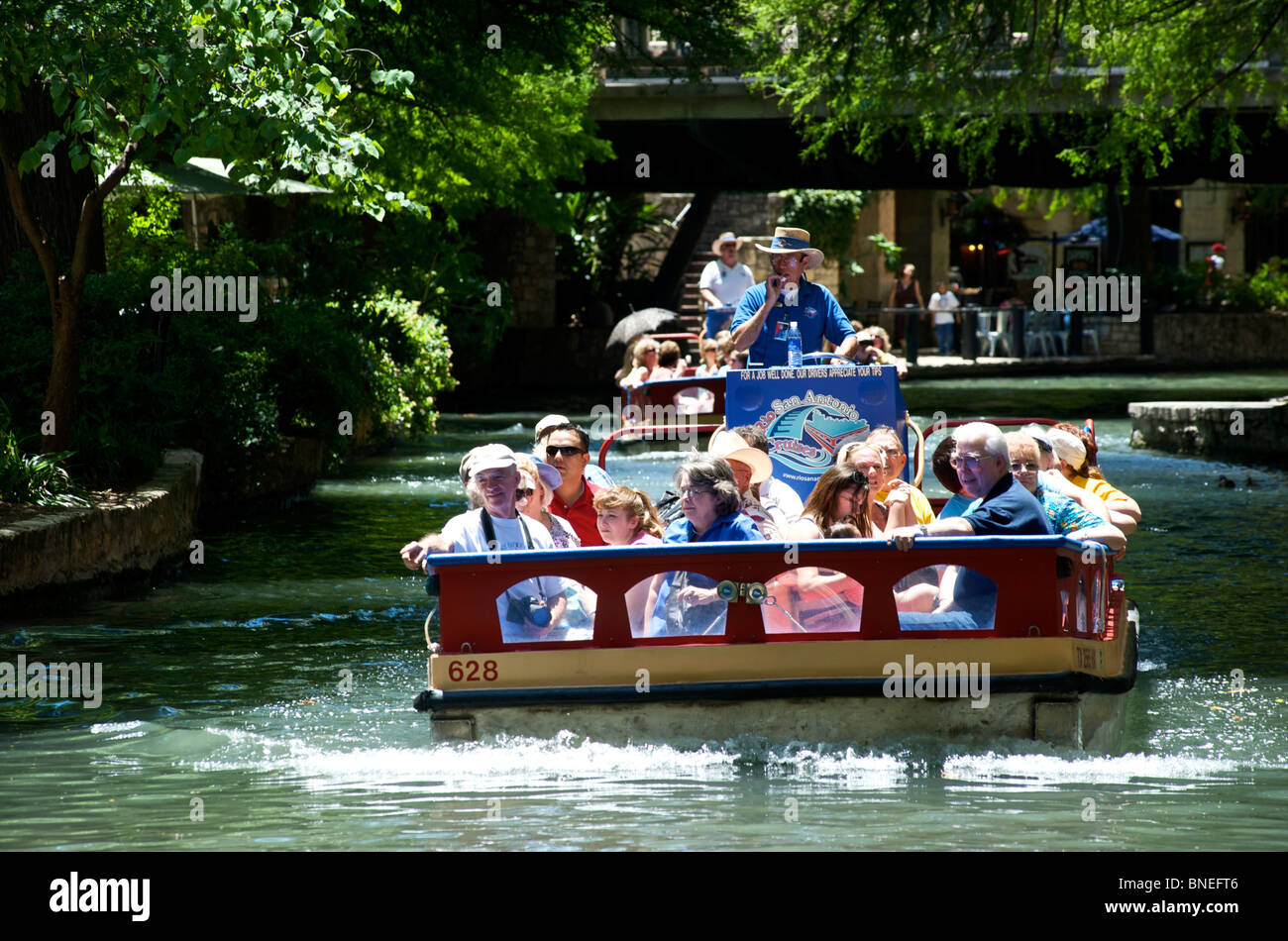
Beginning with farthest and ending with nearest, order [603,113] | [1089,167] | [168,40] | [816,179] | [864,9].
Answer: [816,179]
[603,113]
[1089,167]
[864,9]
[168,40]

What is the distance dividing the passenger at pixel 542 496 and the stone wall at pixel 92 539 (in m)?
3.52

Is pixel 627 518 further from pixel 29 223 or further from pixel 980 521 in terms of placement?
pixel 29 223

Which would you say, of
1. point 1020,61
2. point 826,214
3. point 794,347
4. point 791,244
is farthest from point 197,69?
point 826,214

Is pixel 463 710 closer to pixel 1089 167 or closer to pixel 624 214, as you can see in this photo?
pixel 1089 167

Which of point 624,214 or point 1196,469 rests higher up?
point 624,214

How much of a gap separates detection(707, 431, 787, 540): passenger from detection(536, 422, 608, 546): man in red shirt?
789mm

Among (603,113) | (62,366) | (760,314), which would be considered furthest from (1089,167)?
(62,366)

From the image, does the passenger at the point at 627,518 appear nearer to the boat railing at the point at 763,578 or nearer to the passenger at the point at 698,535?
the passenger at the point at 698,535

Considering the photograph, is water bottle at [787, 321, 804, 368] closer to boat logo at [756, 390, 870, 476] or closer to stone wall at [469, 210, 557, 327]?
boat logo at [756, 390, 870, 476]

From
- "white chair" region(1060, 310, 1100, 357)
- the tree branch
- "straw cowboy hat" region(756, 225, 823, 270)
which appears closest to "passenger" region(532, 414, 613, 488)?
"straw cowboy hat" region(756, 225, 823, 270)

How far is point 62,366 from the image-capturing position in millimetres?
12156

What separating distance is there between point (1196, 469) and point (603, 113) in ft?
44.5

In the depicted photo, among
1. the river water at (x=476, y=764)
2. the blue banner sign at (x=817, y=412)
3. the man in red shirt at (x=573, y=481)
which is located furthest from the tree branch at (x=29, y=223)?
the blue banner sign at (x=817, y=412)

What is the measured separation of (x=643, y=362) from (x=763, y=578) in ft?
42.9
